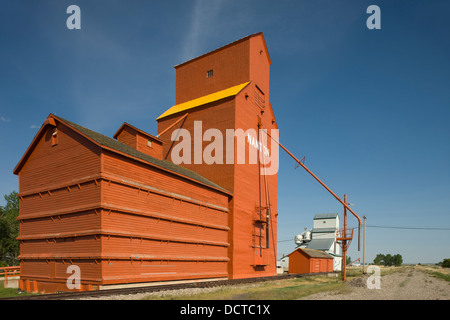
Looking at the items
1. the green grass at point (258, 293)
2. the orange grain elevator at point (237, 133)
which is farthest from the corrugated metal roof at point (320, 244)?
the green grass at point (258, 293)

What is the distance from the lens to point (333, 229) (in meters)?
67.2

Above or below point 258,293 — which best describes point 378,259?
below

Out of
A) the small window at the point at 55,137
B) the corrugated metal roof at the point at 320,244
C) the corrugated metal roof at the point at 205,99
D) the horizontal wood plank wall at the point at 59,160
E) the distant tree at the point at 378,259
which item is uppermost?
the corrugated metal roof at the point at 205,99

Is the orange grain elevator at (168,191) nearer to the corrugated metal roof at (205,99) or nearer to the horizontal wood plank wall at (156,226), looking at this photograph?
the horizontal wood plank wall at (156,226)

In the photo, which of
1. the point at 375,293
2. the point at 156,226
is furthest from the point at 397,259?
the point at 156,226

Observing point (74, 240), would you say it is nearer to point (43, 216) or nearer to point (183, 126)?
point (43, 216)

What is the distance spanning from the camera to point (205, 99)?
34.2 metres

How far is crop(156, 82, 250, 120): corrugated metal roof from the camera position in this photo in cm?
3192

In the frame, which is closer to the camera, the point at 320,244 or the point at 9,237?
the point at 9,237

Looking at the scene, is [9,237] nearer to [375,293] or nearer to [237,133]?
[237,133]

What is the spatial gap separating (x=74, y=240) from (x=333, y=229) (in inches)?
2250

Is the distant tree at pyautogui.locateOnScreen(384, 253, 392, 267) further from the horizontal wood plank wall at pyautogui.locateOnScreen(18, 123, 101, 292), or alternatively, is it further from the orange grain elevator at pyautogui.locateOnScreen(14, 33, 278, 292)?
the horizontal wood plank wall at pyautogui.locateOnScreen(18, 123, 101, 292)

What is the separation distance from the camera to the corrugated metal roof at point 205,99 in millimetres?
31919
